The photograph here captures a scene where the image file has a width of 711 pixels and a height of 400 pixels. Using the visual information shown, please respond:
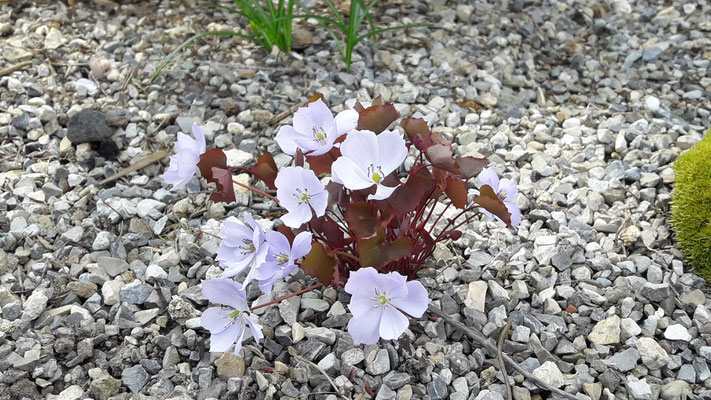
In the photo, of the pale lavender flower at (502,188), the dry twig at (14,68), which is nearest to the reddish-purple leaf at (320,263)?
the pale lavender flower at (502,188)

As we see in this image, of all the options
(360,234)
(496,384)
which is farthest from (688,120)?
(360,234)

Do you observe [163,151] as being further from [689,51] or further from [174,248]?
[689,51]

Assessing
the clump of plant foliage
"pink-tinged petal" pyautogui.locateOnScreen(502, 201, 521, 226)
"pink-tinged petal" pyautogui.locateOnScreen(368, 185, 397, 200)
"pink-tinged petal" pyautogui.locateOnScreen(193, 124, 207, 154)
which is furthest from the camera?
the clump of plant foliage

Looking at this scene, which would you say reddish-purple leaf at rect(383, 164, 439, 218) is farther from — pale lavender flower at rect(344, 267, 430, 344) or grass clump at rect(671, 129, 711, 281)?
grass clump at rect(671, 129, 711, 281)

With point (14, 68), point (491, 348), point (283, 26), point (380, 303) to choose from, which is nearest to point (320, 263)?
point (380, 303)

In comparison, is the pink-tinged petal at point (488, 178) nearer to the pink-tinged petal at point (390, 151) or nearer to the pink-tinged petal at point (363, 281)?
the pink-tinged petal at point (390, 151)

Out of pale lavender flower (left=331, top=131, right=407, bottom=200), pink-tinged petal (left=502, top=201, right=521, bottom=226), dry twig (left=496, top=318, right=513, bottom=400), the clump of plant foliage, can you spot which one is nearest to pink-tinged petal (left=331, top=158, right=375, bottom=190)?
pale lavender flower (left=331, top=131, right=407, bottom=200)
